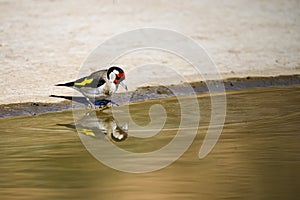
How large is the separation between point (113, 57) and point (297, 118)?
4.28 meters

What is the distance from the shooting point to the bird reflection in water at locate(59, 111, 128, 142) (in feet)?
23.1

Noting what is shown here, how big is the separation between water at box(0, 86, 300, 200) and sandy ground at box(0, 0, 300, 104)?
2.12 meters

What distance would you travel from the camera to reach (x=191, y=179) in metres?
5.29

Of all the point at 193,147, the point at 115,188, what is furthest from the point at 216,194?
the point at 193,147

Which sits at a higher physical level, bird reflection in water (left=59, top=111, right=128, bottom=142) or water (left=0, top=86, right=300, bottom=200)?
bird reflection in water (left=59, top=111, right=128, bottom=142)

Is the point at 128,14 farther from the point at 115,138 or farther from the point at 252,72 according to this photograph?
the point at 115,138

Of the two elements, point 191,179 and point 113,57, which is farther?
point 113,57

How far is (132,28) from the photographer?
1271 centimetres

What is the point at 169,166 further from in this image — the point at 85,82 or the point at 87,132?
the point at 85,82

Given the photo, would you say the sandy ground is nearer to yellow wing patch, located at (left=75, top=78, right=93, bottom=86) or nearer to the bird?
yellow wing patch, located at (left=75, top=78, right=93, bottom=86)

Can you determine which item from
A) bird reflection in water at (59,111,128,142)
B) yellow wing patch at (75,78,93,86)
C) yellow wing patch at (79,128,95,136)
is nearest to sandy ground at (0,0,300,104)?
yellow wing patch at (75,78,93,86)

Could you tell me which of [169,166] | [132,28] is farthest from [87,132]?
[132,28]

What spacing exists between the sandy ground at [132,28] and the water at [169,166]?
6.95 feet

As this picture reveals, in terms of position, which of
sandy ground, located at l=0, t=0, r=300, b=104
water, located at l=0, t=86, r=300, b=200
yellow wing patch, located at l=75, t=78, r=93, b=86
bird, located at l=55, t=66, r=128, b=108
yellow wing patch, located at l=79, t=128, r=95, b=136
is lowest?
water, located at l=0, t=86, r=300, b=200
